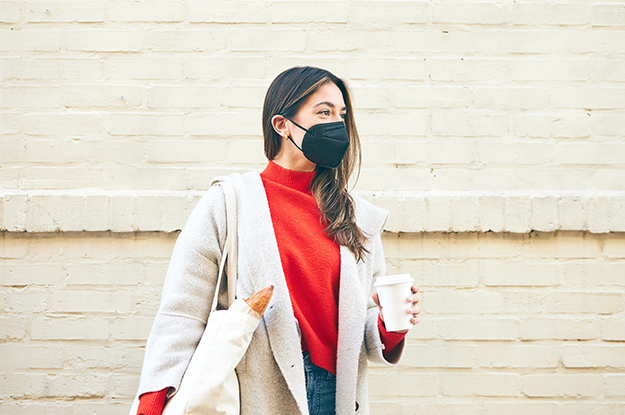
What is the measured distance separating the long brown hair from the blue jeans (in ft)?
1.27

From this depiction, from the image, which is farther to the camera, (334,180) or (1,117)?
(1,117)

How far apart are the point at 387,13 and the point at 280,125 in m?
1.05

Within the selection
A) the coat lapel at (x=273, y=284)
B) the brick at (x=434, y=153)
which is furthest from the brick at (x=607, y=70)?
the coat lapel at (x=273, y=284)

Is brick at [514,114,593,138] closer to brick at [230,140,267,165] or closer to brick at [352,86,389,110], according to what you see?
brick at [352,86,389,110]

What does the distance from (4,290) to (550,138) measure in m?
2.71

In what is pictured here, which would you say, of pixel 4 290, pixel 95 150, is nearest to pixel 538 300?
pixel 95 150

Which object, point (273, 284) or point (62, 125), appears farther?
point (62, 125)

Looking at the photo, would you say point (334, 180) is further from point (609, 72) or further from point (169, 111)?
point (609, 72)

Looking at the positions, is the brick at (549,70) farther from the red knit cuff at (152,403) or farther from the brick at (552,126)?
the red knit cuff at (152,403)

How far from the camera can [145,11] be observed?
2283 millimetres

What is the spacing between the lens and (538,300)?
2.25 m

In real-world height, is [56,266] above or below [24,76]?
below

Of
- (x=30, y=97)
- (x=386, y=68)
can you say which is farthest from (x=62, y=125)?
(x=386, y=68)

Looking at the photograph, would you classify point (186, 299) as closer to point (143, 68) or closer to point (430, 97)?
point (143, 68)
